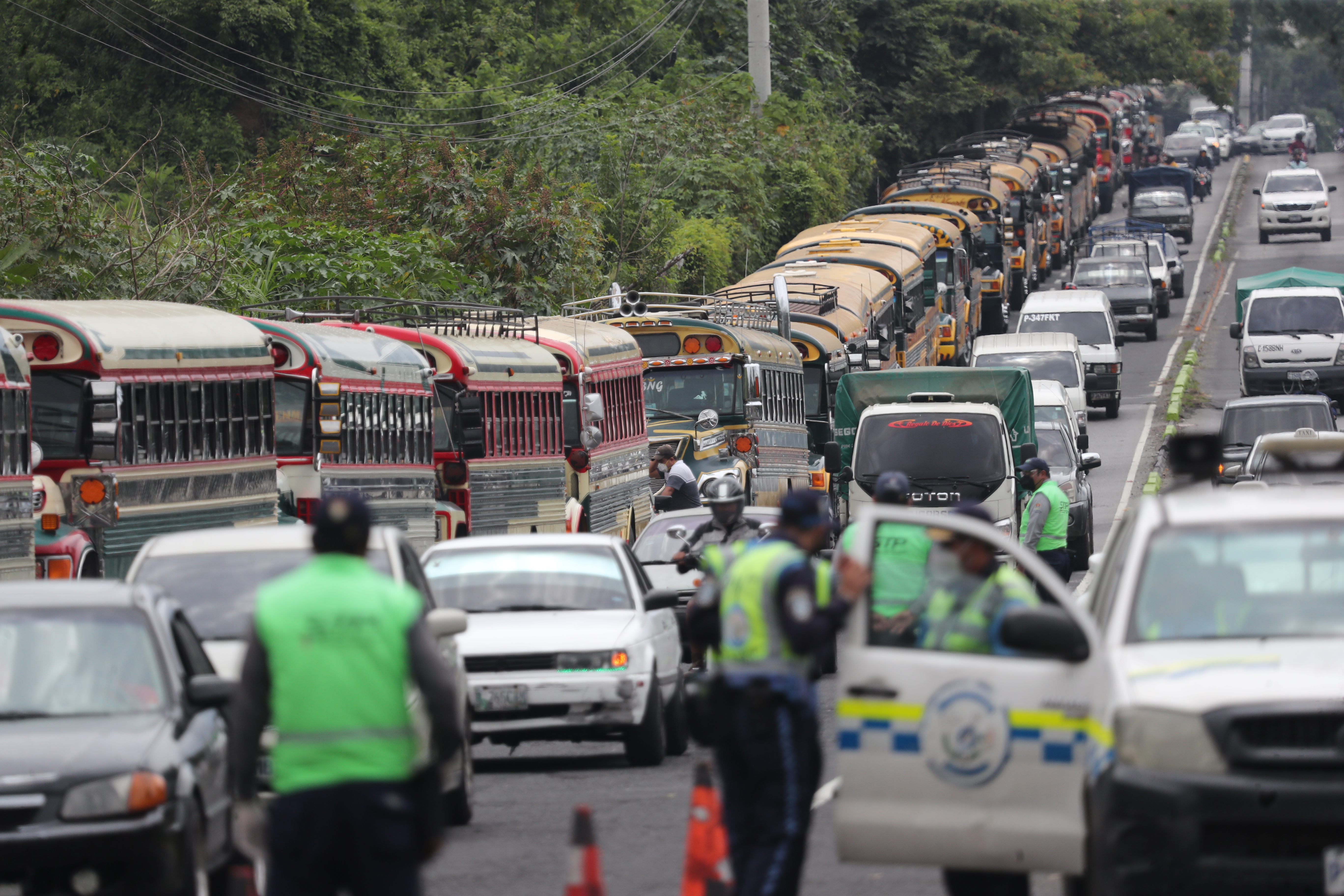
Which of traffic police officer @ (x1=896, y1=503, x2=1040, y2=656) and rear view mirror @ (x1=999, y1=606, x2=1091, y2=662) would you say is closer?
rear view mirror @ (x1=999, y1=606, x2=1091, y2=662)

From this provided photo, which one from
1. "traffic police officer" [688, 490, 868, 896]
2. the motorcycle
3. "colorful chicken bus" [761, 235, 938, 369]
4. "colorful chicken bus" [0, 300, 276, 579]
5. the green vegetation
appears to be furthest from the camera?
the motorcycle

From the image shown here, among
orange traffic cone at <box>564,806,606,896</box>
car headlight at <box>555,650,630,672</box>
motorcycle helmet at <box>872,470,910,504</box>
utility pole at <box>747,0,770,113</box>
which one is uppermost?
utility pole at <box>747,0,770,113</box>

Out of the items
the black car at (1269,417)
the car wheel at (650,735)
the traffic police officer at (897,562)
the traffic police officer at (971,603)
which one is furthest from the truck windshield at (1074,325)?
the traffic police officer at (971,603)

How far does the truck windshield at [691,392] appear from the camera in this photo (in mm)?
25234

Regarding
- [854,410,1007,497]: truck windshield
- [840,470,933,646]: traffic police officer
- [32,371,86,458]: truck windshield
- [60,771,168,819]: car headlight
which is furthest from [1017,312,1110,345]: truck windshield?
[60,771,168,819]: car headlight

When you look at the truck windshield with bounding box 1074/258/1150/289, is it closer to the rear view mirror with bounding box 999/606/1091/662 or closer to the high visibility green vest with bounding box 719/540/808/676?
the rear view mirror with bounding box 999/606/1091/662

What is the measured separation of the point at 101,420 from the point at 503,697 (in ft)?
14.9

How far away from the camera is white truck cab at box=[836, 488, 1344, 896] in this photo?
6.79 m

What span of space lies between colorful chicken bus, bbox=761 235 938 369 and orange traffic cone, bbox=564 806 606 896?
2605 cm

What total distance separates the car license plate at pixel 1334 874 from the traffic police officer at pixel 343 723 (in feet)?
9.72

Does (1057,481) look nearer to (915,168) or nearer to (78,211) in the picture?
(78,211)

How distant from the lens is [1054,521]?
1806 cm

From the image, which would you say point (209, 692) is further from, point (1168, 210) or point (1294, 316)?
point (1168, 210)

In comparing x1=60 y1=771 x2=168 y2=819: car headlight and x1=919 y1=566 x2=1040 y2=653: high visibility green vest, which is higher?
x1=919 y1=566 x2=1040 y2=653: high visibility green vest
